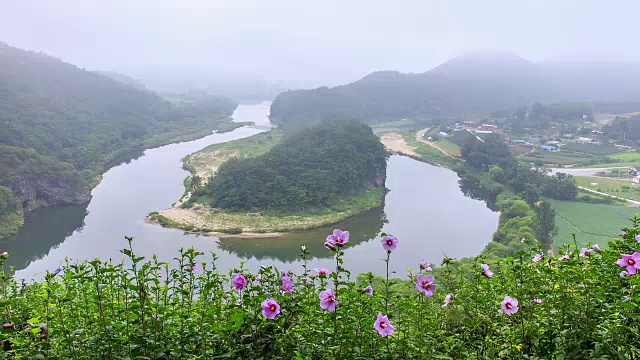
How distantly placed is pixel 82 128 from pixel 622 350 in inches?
2352

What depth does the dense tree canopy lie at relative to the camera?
29.9 metres

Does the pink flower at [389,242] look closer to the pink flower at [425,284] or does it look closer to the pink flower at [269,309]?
the pink flower at [425,284]

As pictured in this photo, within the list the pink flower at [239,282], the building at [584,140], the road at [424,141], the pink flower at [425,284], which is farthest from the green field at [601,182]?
the pink flower at [239,282]

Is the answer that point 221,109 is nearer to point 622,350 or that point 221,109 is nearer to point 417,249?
point 417,249

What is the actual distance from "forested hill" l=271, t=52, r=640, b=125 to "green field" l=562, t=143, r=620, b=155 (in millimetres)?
33170

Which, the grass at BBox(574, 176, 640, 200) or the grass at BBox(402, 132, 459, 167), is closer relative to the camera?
the grass at BBox(574, 176, 640, 200)

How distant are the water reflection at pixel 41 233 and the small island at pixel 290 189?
574cm

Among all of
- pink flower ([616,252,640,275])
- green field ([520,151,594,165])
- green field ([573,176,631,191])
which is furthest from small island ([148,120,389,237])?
pink flower ([616,252,640,275])

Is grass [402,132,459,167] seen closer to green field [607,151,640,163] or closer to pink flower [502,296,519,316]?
green field [607,151,640,163]

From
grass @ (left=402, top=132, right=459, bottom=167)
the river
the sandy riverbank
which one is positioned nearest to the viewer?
the river

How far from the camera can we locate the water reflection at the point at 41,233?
2242cm

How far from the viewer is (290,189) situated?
30.5 meters

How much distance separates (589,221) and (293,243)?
19761mm

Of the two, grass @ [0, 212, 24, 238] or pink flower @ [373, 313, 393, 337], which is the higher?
pink flower @ [373, 313, 393, 337]
